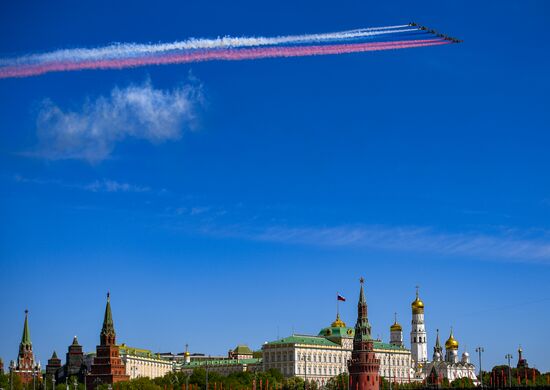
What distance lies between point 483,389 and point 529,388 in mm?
23307

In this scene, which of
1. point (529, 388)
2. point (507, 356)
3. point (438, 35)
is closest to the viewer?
point (438, 35)

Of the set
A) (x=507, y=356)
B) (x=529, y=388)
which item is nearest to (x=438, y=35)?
(x=529, y=388)

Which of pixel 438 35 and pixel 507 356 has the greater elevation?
pixel 438 35

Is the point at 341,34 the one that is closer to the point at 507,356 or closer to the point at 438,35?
the point at 438,35

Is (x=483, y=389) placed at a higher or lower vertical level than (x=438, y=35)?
lower

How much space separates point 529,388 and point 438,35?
1848 inches

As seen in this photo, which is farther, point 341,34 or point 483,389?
point 483,389

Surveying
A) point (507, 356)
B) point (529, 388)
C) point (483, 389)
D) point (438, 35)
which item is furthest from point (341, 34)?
point (507, 356)

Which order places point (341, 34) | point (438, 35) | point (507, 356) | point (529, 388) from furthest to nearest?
point (507, 356), point (529, 388), point (438, 35), point (341, 34)

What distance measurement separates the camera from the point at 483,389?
502 ft

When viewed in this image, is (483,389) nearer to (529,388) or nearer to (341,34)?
(529,388)

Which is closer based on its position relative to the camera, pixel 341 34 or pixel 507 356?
pixel 341 34

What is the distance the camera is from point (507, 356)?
18250cm

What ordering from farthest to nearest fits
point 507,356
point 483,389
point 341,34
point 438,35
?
point 507,356 < point 483,389 < point 438,35 < point 341,34
